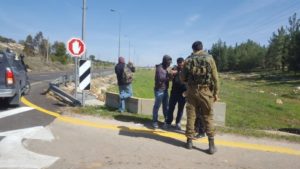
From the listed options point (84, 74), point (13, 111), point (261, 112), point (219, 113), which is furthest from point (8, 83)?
point (261, 112)

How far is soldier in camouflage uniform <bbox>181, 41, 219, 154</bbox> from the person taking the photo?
6.79m

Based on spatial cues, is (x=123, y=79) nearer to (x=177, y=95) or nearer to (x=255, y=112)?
(x=177, y=95)

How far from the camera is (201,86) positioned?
270 inches

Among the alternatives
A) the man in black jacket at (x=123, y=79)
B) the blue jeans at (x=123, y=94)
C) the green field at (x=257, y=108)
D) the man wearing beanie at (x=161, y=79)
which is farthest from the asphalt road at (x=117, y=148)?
the green field at (x=257, y=108)

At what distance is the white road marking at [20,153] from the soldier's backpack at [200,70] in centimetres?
284

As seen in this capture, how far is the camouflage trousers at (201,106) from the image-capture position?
6.80m

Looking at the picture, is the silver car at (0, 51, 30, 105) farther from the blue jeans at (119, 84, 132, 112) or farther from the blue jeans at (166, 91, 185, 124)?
the blue jeans at (166, 91, 185, 124)

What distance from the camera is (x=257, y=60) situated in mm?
124000

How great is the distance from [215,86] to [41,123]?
4.22 metres

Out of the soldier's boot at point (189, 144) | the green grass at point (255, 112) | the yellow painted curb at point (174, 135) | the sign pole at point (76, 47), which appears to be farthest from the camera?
the sign pole at point (76, 47)

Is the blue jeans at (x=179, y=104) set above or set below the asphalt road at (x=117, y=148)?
above

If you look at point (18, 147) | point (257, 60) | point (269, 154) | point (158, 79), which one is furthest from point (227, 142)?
point (257, 60)

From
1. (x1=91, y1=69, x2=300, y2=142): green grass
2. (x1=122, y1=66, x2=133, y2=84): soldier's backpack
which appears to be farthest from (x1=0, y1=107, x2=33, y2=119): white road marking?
(x1=122, y1=66, x2=133, y2=84): soldier's backpack

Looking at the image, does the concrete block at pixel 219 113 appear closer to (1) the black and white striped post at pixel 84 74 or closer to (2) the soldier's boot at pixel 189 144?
(1) the black and white striped post at pixel 84 74
